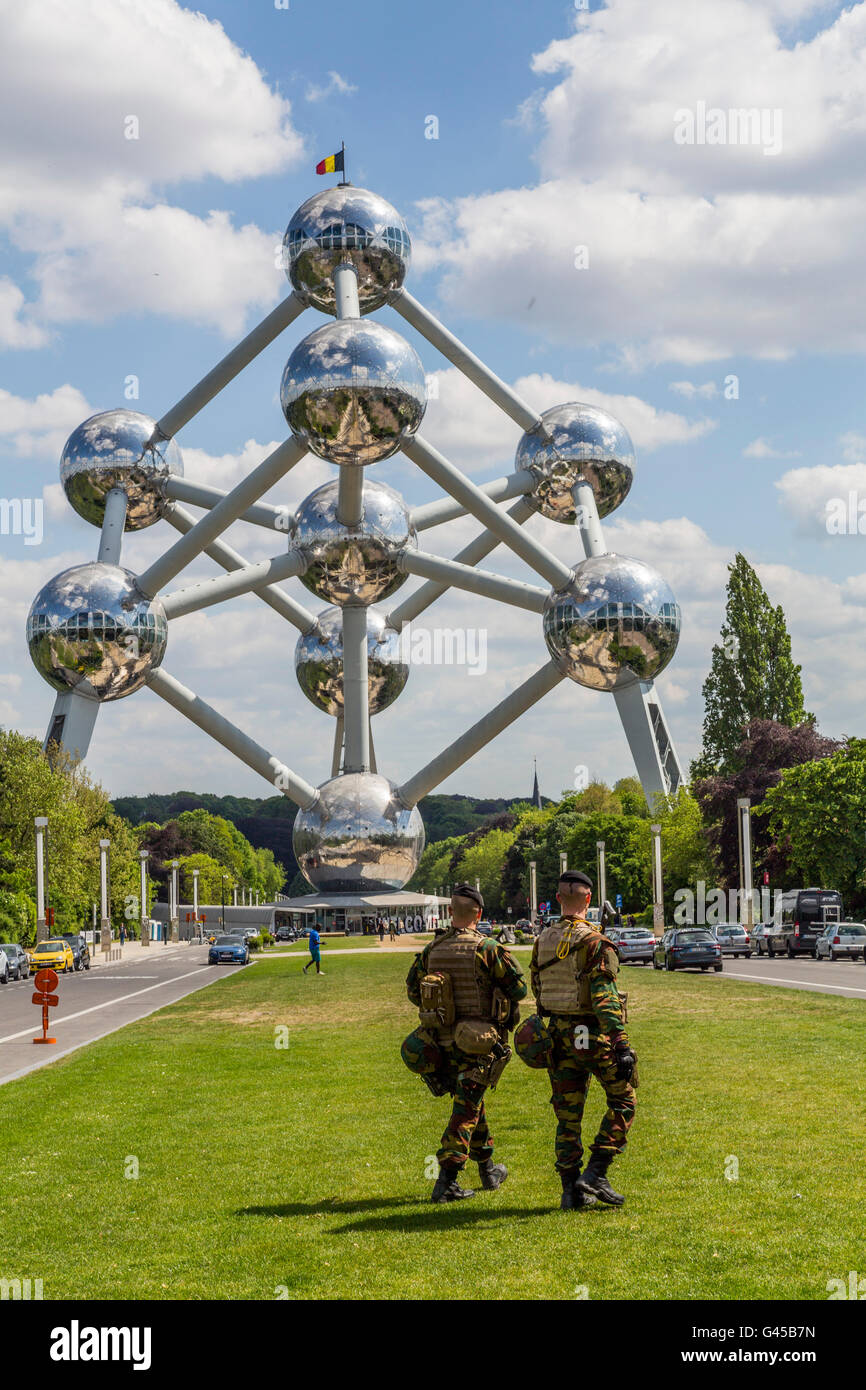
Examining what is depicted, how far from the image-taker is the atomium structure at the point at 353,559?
81.0 feet

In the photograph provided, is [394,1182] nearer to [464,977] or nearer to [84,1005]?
[464,977]

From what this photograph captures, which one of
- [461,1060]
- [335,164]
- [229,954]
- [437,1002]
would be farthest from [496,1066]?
[229,954]

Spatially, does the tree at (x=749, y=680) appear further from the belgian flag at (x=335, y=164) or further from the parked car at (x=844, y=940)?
the belgian flag at (x=335, y=164)

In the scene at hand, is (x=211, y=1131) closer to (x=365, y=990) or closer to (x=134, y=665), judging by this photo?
(x=134, y=665)

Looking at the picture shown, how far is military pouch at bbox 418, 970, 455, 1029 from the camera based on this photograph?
819cm

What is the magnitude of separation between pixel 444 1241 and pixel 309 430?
58.4ft

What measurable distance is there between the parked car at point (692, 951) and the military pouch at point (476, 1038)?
89.5 feet

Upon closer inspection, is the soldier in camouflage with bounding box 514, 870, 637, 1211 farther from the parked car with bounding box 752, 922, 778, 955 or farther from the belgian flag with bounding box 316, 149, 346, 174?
the parked car with bounding box 752, 922, 778, 955

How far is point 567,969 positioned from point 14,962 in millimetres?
35800

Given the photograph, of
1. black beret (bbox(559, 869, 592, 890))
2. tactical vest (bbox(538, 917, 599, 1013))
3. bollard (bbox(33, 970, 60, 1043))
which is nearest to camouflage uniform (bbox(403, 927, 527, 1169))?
tactical vest (bbox(538, 917, 599, 1013))

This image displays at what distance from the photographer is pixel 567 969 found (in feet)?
25.9

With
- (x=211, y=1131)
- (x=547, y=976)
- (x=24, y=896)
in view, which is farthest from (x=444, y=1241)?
(x=24, y=896)

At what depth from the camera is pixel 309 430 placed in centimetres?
2341
